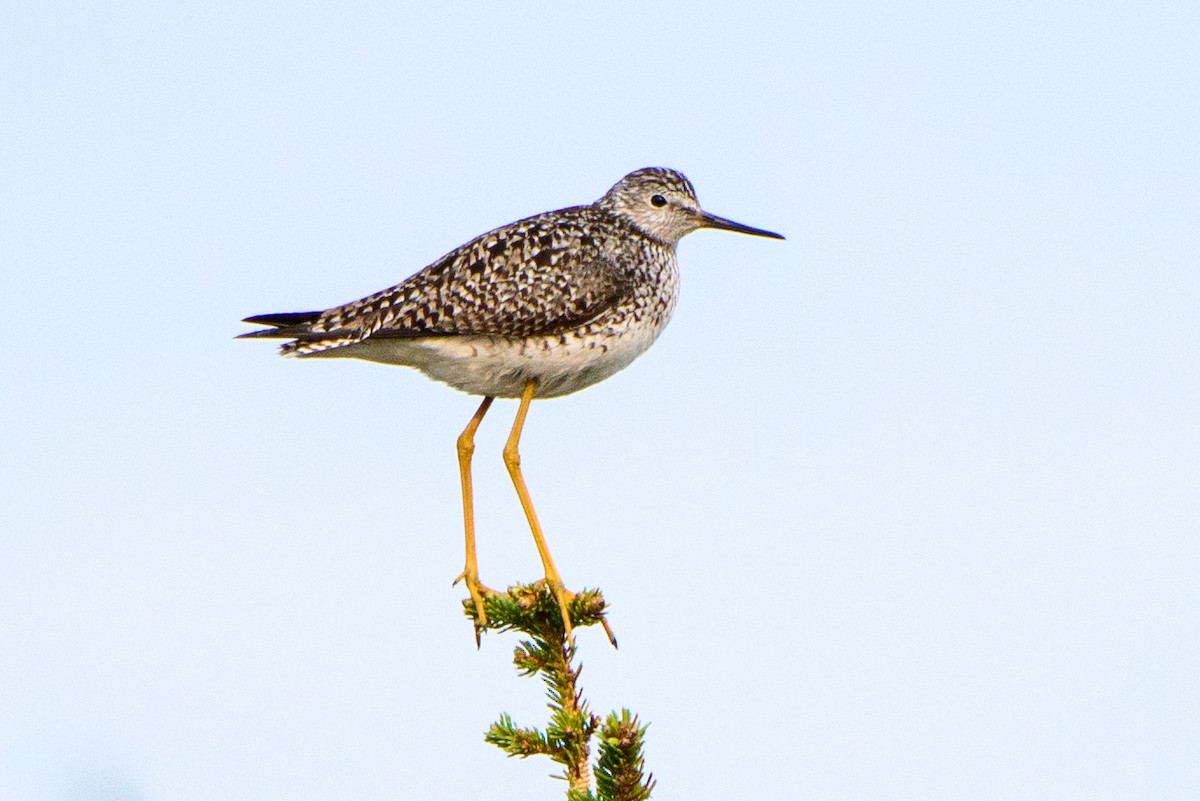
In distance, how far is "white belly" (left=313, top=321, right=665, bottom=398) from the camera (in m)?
11.2

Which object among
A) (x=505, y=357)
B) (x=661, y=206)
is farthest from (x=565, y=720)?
(x=661, y=206)

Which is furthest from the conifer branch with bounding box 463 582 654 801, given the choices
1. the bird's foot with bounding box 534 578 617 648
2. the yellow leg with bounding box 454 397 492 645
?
the yellow leg with bounding box 454 397 492 645

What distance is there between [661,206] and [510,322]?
2.67 meters

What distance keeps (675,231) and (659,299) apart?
1.45 m

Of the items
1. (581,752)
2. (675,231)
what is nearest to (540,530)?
(675,231)

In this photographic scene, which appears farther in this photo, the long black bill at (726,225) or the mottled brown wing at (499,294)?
the long black bill at (726,225)

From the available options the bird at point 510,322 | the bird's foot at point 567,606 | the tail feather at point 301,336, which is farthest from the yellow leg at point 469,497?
the bird's foot at point 567,606

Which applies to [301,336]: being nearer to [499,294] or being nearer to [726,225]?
[499,294]

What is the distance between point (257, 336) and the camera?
36.3 feet

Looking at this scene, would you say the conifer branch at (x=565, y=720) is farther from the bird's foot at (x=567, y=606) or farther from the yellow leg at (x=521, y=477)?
the yellow leg at (x=521, y=477)

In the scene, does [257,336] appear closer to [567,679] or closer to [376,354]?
[376,354]

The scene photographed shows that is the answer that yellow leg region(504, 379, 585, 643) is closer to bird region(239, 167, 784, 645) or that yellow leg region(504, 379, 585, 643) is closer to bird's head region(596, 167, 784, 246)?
bird region(239, 167, 784, 645)

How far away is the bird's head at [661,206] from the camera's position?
13156 mm

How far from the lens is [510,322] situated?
11.2 m
